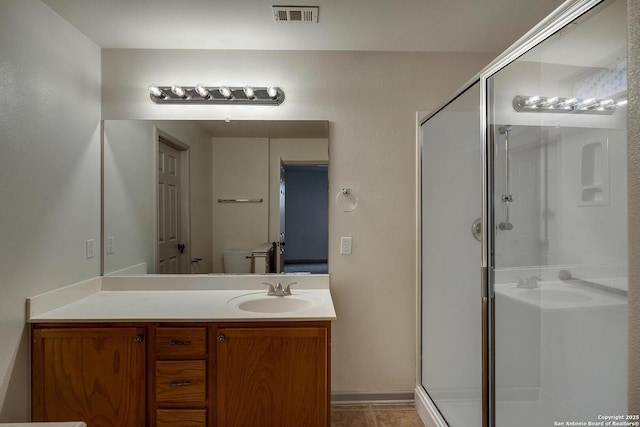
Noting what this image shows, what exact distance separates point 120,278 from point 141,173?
700mm

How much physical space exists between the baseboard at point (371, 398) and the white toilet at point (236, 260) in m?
1.04

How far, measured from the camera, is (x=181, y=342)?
68.7 inches

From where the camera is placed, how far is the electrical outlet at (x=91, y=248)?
217cm

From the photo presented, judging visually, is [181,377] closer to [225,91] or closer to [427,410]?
[427,410]

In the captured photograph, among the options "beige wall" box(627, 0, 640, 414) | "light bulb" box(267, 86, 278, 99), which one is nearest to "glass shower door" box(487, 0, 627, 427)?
"beige wall" box(627, 0, 640, 414)

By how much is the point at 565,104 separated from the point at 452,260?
970 millimetres

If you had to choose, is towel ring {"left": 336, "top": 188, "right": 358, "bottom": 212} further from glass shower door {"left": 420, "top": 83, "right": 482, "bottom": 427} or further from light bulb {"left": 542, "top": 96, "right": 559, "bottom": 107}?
light bulb {"left": 542, "top": 96, "right": 559, "bottom": 107}

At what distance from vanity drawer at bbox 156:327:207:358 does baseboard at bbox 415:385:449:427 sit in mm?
1327

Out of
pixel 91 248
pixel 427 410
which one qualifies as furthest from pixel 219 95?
pixel 427 410

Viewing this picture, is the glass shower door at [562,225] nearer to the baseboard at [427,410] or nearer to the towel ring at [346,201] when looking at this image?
the baseboard at [427,410]

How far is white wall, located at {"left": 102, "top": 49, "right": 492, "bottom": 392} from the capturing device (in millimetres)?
2357

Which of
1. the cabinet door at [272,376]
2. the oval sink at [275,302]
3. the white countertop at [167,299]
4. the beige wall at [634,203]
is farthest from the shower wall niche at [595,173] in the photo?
the oval sink at [275,302]

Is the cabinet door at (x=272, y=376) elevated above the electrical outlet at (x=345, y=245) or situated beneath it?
situated beneath

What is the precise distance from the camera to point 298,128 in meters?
2.35
